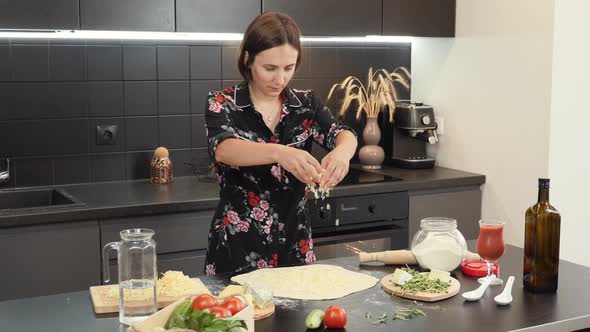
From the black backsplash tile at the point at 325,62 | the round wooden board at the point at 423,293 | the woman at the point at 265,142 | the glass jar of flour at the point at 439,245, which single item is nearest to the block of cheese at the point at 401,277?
the round wooden board at the point at 423,293

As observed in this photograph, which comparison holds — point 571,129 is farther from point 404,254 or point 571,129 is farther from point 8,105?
point 8,105

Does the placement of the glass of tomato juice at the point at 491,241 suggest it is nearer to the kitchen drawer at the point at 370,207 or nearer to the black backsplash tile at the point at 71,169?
the kitchen drawer at the point at 370,207

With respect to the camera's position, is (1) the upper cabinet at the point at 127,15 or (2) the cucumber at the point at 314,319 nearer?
(2) the cucumber at the point at 314,319

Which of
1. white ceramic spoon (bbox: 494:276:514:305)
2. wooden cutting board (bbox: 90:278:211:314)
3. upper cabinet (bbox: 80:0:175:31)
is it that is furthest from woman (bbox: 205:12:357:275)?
upper cabinet (bbox: 80:0:175:31)

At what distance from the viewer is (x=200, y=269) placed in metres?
3.42

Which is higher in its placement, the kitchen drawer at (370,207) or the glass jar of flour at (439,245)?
the glass jar of flour at (439,245)

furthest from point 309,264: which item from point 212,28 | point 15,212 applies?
point 212,28

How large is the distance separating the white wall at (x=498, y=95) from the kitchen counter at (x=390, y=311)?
1.61 m

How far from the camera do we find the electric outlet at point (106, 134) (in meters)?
3.79

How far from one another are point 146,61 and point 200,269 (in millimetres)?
1071

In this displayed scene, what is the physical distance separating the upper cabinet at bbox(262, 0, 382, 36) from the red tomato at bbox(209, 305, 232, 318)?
229cm

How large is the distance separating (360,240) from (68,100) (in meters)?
1.49

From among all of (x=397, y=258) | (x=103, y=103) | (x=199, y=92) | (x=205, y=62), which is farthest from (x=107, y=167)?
(x=397, y=258)

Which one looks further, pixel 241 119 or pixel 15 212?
pixel 15 212
